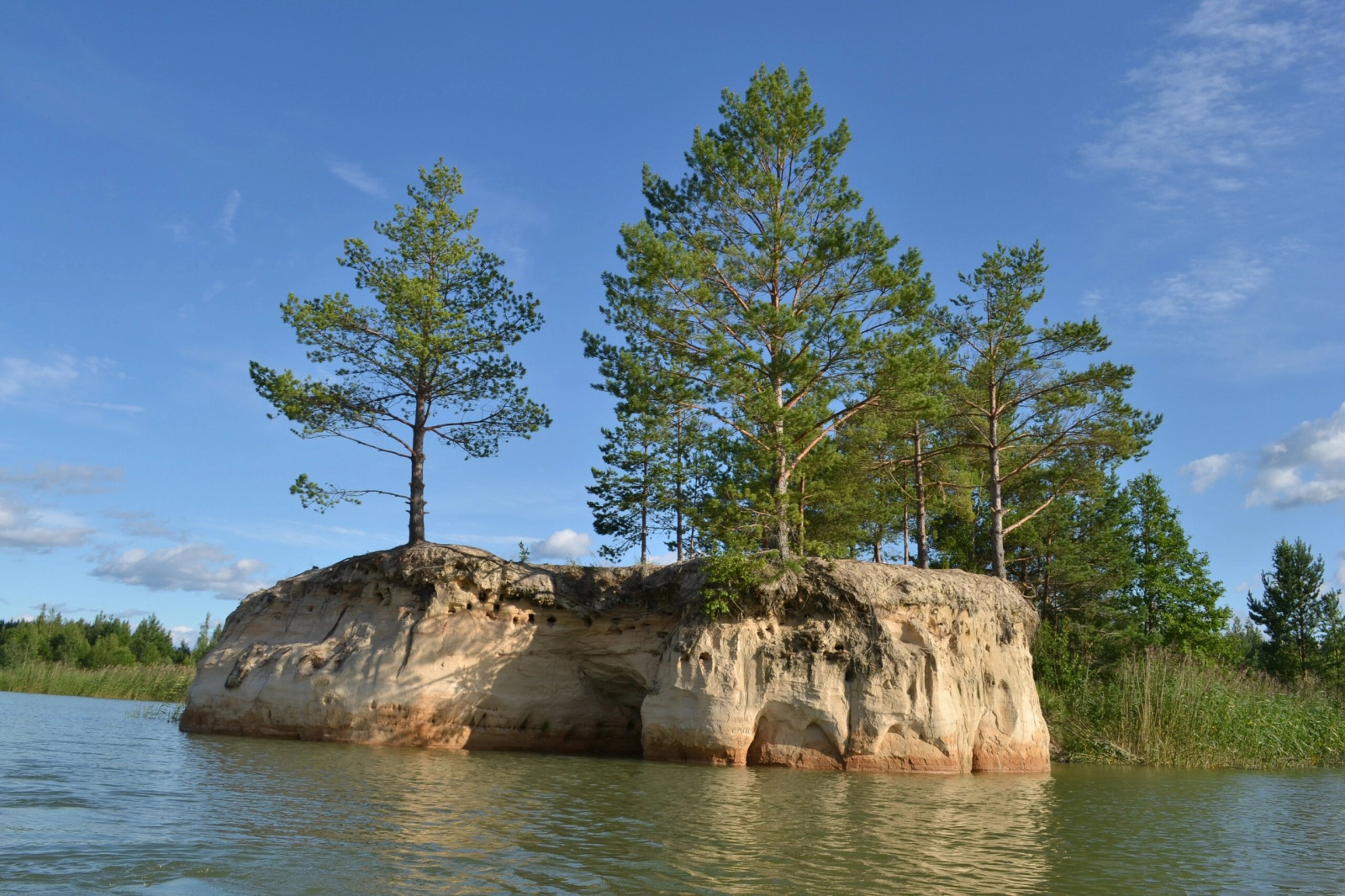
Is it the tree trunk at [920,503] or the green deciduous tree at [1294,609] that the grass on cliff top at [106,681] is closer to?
the tree trunk at [920,503]

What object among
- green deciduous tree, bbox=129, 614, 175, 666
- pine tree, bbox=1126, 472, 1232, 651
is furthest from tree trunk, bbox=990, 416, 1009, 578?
green deciduous tree, bbox=129, 614, 175, 666

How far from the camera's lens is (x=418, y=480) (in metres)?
27.2

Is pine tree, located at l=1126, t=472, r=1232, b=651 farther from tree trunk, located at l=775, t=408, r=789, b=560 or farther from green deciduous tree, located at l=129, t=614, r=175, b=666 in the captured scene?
green deciduous tree, located at l=129, t=614, r=175, b=666

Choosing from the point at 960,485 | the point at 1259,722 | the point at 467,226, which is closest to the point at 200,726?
the point at 467,226

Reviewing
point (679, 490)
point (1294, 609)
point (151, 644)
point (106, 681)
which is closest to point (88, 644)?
point (151, 644)

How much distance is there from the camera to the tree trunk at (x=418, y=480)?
88.2 feet

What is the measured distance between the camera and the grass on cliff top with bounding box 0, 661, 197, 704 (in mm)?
40606

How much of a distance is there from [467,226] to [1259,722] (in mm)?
27568

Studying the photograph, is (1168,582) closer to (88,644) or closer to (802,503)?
(802,503)

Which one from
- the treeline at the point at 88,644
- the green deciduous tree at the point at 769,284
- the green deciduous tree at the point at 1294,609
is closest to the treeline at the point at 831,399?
the green deciduous tree at the point at 769,284

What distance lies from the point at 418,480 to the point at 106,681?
118 feet

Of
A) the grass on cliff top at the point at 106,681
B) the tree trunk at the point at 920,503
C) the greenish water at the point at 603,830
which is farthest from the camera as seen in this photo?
the grass on cliff top at the point at 106,681

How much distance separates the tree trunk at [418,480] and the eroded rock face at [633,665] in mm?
1174

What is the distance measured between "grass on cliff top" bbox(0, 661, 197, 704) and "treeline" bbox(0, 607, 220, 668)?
921 cm
